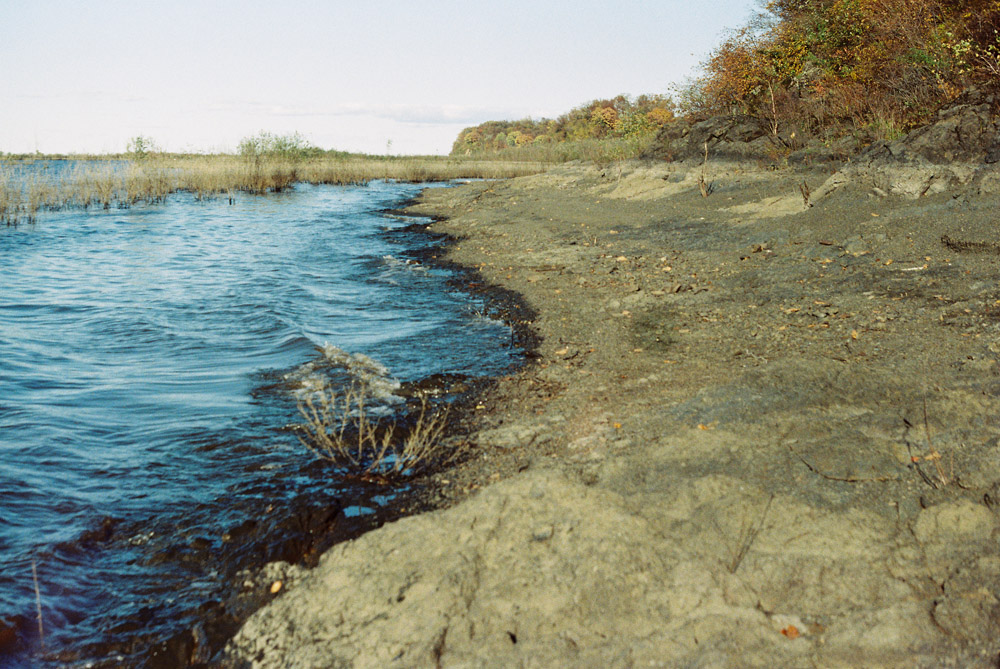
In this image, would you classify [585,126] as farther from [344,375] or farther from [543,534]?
[543,534]

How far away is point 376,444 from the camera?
473cm

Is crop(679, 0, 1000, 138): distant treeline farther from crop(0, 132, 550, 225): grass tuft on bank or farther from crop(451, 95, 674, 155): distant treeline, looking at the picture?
crop(0, 132, 550, 225): grass tuft on bank

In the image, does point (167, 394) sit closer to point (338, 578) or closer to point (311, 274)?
point (338, 578)

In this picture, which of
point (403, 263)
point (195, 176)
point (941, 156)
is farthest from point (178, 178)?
point (941, 156)

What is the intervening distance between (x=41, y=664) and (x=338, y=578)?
1.25 meters

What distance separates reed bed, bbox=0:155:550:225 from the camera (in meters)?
20.2

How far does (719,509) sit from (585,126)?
172 ft

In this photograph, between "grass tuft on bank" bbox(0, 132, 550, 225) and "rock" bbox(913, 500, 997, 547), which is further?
"grass tuft on bank" bbox(0, 132, 550, 225)

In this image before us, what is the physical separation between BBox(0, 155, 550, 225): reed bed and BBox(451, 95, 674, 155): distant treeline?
741 cm

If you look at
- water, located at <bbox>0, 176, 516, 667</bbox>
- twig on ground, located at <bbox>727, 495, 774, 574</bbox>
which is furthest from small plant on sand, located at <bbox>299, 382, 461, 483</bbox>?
twig on ground, located at <bbox>727, 495, 774, 574</bbox>

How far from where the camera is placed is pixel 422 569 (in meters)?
2.97

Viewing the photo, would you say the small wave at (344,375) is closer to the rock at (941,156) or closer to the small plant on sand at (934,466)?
the small plant on sand at (934,466)

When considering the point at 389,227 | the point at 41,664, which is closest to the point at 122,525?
the point at 41,664

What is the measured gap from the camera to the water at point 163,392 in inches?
133
